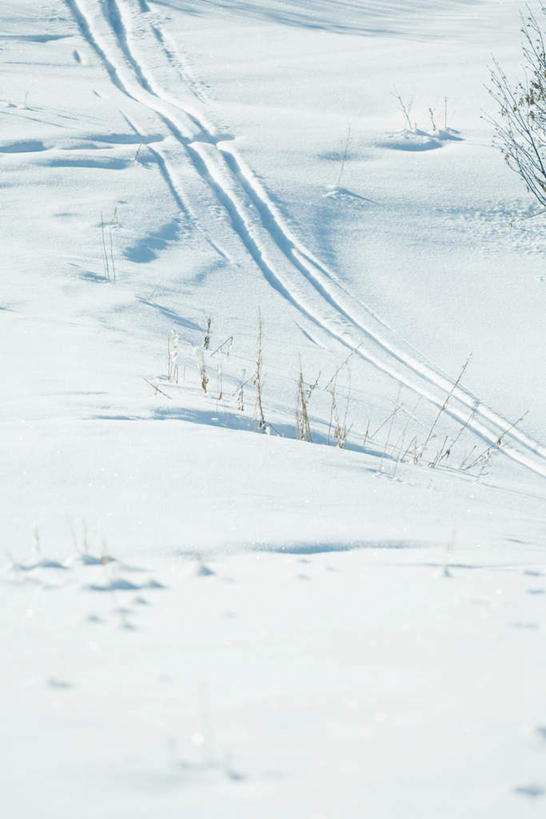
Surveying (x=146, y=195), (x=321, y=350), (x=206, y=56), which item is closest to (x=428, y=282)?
(x=321, y=350)

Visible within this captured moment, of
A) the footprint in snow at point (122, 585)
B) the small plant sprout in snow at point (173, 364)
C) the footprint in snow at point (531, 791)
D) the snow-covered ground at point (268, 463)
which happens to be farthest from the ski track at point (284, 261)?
the footprint in snow at point (531, 791)

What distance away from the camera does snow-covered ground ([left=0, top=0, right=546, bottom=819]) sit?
118cm

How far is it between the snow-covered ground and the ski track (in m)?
0.03

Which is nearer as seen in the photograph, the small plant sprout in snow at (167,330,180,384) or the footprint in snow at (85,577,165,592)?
the footprint in snow at (85,577,165,592)

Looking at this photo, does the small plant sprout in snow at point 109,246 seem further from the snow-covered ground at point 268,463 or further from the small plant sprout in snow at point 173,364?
the small plant sprout in snow at point 173,364

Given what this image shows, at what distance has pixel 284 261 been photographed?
6965 mm

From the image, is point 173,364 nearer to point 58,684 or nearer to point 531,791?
point 58,684

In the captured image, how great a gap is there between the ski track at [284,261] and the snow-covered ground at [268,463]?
0.03 metres

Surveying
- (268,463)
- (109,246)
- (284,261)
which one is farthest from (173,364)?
(284,261)

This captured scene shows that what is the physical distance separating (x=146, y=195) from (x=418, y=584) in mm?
6568

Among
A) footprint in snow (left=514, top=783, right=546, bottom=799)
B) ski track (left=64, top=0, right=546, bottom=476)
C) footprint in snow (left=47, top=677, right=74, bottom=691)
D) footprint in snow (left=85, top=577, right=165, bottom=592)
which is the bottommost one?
ski track (left=64, top=0, right=546, bottom=476)

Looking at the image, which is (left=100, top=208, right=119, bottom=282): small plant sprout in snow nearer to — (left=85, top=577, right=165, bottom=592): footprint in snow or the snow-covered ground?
the snow-covered ground

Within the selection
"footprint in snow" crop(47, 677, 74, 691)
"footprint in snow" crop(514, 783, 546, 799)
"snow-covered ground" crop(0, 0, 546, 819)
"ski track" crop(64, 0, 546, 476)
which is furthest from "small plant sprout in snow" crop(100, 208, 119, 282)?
"footprint in snow" crop(514, 783, 546, 799)

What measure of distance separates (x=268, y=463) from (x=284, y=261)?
175 inches
